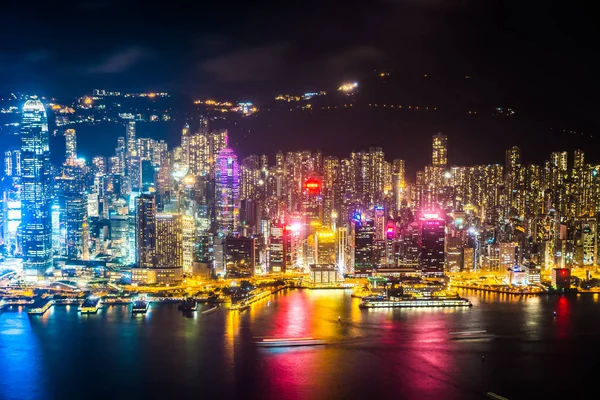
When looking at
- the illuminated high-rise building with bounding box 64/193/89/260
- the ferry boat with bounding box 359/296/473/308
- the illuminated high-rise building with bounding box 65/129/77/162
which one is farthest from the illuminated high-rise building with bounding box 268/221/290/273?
the illuminated high-rise building with bounding box 65/129/77/162

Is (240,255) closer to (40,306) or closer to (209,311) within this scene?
(209,311)

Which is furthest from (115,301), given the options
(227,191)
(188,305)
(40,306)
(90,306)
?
(227,191)

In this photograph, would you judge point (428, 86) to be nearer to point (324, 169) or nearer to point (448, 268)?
point (448, 268)

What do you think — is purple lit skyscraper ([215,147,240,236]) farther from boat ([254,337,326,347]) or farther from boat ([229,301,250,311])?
boat ([254,337,326,347])

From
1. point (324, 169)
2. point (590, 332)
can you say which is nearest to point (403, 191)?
point (324, 169)

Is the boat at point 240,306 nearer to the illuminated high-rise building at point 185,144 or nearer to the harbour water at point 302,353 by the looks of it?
the harbour water at point 302,353

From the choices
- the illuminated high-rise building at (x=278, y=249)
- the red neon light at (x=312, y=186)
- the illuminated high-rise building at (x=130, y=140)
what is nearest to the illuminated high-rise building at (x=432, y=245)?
the illuminated high-rise building at (x=278, y=249)

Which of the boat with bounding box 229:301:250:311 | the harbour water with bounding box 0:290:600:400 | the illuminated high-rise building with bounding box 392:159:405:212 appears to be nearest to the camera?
the harbour water with bounding box 0:290:600:400
